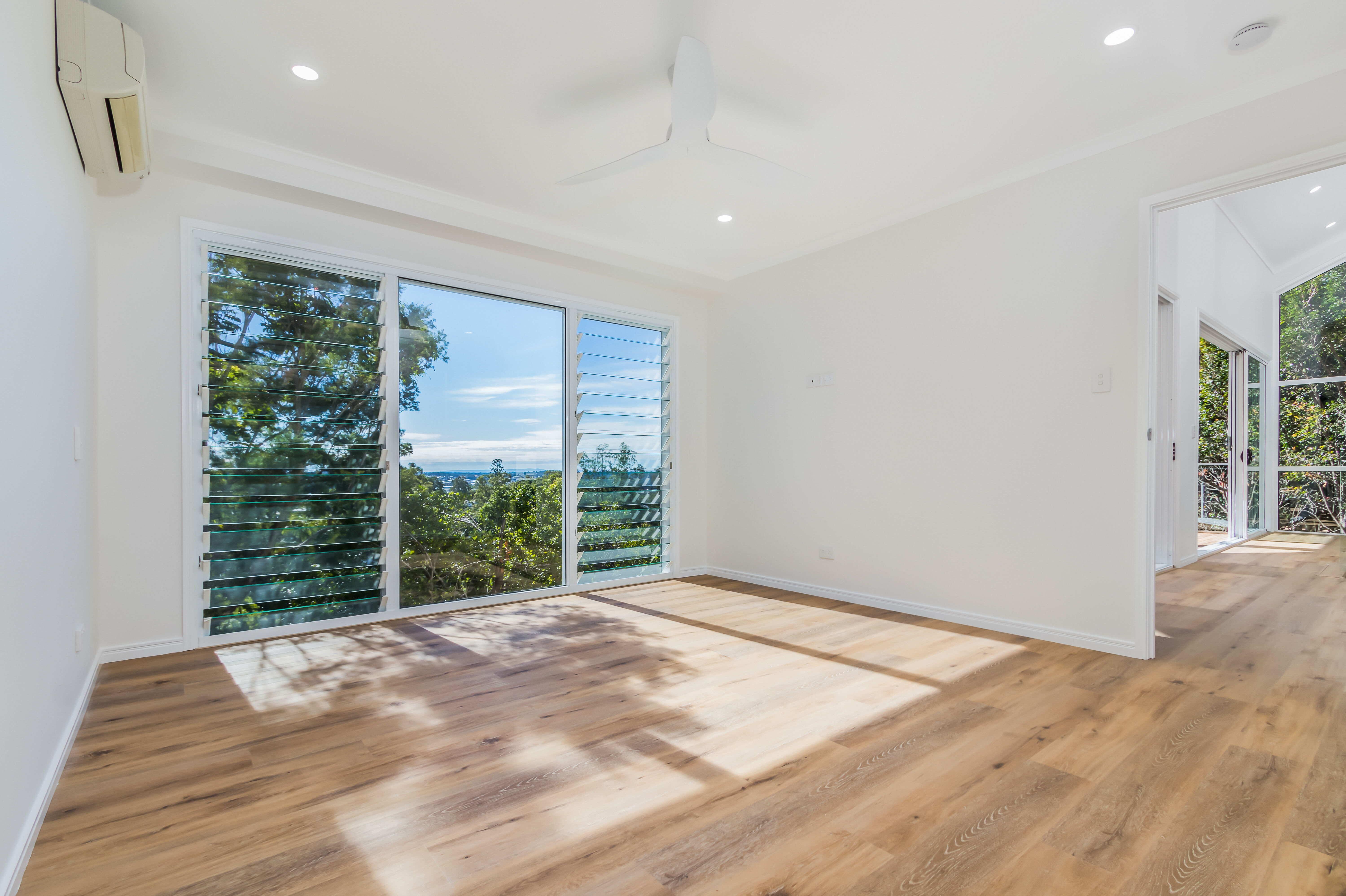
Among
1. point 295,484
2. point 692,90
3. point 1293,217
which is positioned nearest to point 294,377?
point 295,484

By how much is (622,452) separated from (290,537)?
96.1 inches

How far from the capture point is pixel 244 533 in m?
3.40

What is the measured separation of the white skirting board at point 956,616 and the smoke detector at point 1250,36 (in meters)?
2.66

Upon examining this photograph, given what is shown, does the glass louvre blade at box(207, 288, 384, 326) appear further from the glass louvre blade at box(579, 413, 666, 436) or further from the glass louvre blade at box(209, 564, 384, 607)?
the glass louvre blade at box(579, 413, 666, 436)

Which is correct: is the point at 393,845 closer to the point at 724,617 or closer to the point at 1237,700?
the point at 724,617

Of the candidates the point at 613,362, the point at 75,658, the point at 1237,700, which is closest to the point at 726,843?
the point at 1237,700

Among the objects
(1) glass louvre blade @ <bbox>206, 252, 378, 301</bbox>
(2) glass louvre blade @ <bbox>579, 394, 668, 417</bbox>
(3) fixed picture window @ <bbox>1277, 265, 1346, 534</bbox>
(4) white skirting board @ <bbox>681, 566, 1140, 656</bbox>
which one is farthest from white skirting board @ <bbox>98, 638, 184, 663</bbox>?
(3) fixed picture window @ <bbox>1277, 265, 1346, 534</bbox>

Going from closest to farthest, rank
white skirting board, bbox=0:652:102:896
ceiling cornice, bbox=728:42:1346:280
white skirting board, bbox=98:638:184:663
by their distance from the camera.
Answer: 1. white skirting board, bbox=0:652:102:896
2. ceiling cornice, bbox=728:42:1346:280
3. white skirting board, bbox=98:638:184:663

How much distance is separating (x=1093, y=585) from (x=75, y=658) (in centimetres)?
456

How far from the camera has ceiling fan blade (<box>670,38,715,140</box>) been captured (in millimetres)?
2375

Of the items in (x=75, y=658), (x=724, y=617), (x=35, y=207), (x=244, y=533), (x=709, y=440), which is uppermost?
(x=35, y=207)

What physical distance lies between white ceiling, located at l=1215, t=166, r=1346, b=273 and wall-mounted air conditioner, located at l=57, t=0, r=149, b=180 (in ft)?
19.0

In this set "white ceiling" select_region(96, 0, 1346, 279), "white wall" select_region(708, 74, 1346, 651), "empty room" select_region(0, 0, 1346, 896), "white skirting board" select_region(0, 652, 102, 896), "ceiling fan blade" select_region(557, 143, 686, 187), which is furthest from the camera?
"white wall" select_region(708, 74, 1346, 651)

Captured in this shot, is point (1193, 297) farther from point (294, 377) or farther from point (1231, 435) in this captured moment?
point (294, 377)
